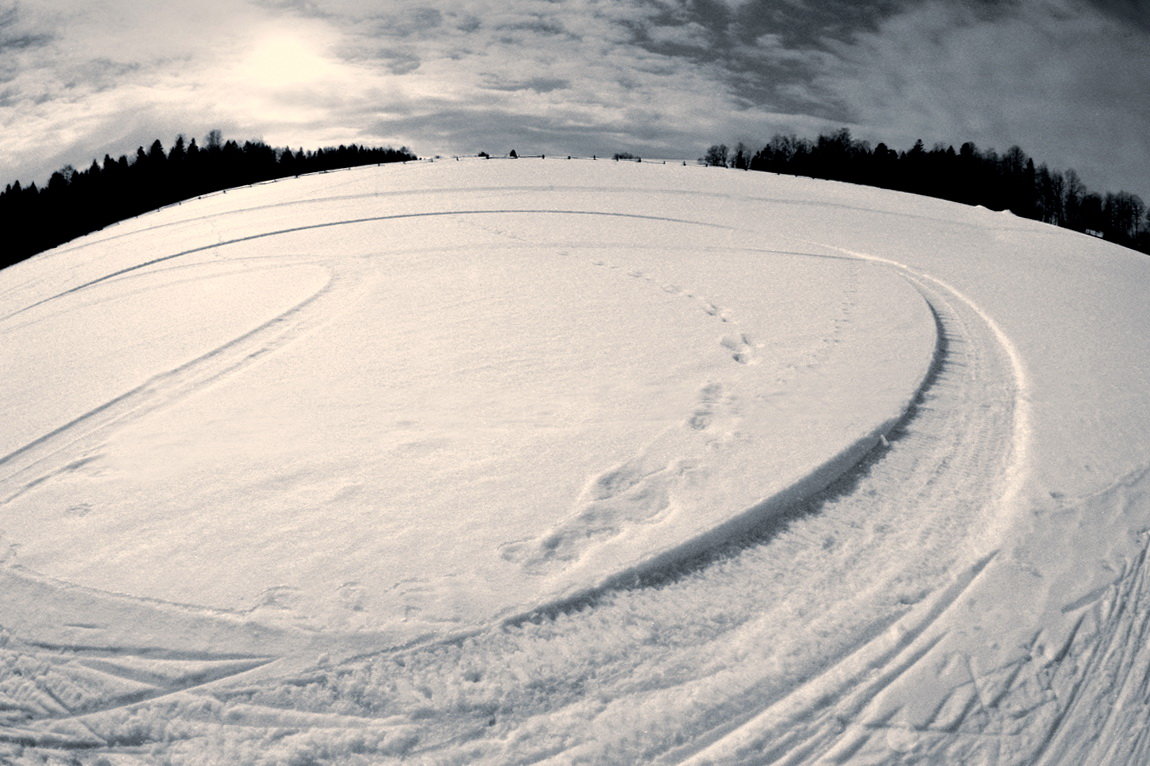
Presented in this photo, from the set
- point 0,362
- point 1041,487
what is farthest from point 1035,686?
point 0,362

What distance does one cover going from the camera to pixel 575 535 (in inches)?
143

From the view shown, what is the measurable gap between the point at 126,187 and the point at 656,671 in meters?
74.0

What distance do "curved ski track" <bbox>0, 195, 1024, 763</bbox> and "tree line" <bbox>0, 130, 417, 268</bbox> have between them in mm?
64933

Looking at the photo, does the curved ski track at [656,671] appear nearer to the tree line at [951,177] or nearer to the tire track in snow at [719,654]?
the tire track in snow at [719,654]

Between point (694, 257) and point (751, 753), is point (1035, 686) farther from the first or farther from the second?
point (694, 257)

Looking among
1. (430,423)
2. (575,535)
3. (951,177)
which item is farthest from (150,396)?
(951,177)

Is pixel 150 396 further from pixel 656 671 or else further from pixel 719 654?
pixel 719 654

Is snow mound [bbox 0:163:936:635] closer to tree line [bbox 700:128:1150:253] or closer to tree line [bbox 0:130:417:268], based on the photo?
tree line [bbox 700:128:1150:253]

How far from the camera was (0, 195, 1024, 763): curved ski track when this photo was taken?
2.45 meters

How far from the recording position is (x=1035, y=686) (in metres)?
2.68

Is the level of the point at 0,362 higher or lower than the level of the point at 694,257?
lower

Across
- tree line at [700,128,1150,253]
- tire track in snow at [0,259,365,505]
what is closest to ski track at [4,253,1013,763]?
tire track in snow at [0,259,365,505]

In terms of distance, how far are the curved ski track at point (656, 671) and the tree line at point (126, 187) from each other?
64.9m

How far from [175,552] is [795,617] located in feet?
10.4
